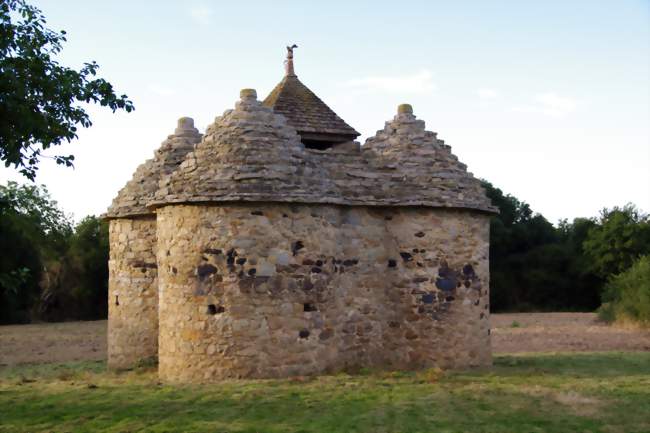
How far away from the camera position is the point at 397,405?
1189cm

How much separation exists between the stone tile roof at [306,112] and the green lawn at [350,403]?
5.59m

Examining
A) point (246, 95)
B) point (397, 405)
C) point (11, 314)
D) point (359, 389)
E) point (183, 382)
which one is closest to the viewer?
point (397, 405)

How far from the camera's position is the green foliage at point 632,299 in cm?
2859

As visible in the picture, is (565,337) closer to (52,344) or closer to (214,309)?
(214,309)

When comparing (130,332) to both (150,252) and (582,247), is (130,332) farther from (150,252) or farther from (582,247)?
(582,247)

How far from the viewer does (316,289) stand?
14391mm

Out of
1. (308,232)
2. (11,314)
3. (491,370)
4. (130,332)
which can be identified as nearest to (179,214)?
(308,232)

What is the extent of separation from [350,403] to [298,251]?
331 cm

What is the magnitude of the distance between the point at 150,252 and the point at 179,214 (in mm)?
3281

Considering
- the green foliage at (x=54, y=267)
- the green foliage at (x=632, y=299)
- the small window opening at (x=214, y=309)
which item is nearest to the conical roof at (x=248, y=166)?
the small window opening at (x=214, y=309)

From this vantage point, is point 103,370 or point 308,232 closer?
point 308,232

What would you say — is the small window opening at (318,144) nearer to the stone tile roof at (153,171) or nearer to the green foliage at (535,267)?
the stone tile roof at (153,171)

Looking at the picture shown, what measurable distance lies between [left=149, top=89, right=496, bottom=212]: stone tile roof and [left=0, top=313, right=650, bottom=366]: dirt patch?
7435 millimetres

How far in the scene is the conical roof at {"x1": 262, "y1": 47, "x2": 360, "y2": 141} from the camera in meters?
17.4
